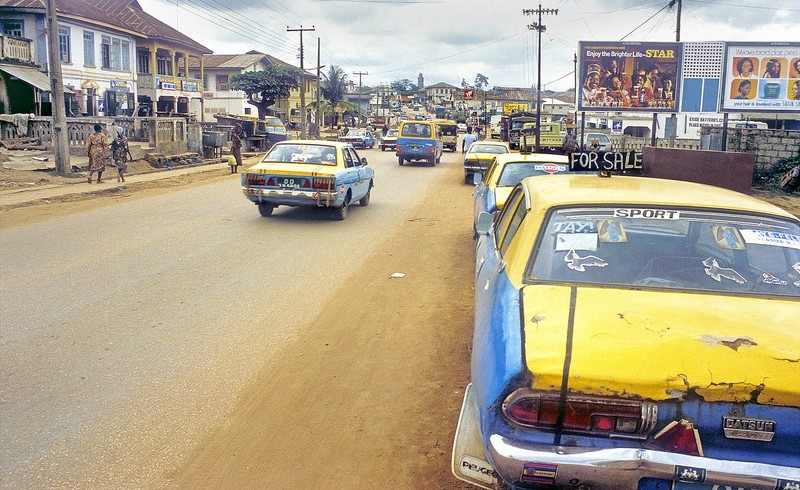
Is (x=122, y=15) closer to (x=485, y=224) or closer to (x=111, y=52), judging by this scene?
(x=111, y=52)

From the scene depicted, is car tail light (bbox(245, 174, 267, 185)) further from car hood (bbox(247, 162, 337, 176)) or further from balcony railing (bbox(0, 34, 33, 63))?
balcony railing (bbox(0, 34, 33, 63))

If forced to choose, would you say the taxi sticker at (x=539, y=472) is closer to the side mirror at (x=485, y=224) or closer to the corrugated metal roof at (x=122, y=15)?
the side mirror at (x=485, y=224)

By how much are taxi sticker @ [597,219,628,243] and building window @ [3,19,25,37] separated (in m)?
38.3

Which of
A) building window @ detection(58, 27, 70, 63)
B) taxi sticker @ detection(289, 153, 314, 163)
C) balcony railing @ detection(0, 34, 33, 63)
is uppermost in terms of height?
building window @ detection(58, 27, 70, 63)

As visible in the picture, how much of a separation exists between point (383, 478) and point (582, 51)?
26.2m

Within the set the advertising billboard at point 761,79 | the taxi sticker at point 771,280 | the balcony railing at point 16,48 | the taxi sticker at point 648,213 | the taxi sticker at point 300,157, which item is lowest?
the taxi sticker at point 771,280

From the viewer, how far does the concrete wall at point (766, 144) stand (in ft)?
74.9

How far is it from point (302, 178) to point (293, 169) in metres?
0.29

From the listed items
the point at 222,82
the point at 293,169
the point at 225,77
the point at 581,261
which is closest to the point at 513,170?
the point at 293,169

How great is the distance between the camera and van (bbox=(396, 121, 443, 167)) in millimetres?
32188

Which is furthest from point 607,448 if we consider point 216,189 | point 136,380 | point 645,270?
point 216,189

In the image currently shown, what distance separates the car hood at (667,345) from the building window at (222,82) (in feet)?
234

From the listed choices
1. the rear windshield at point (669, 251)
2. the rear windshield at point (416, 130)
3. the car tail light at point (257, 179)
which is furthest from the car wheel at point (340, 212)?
the rear windshield at point (416, 130)

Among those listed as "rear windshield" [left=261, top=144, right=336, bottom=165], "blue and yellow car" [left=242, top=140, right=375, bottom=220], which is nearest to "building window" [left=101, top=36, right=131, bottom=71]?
"rear windshield" [left=261, top=144, right=336, bottom=165]
